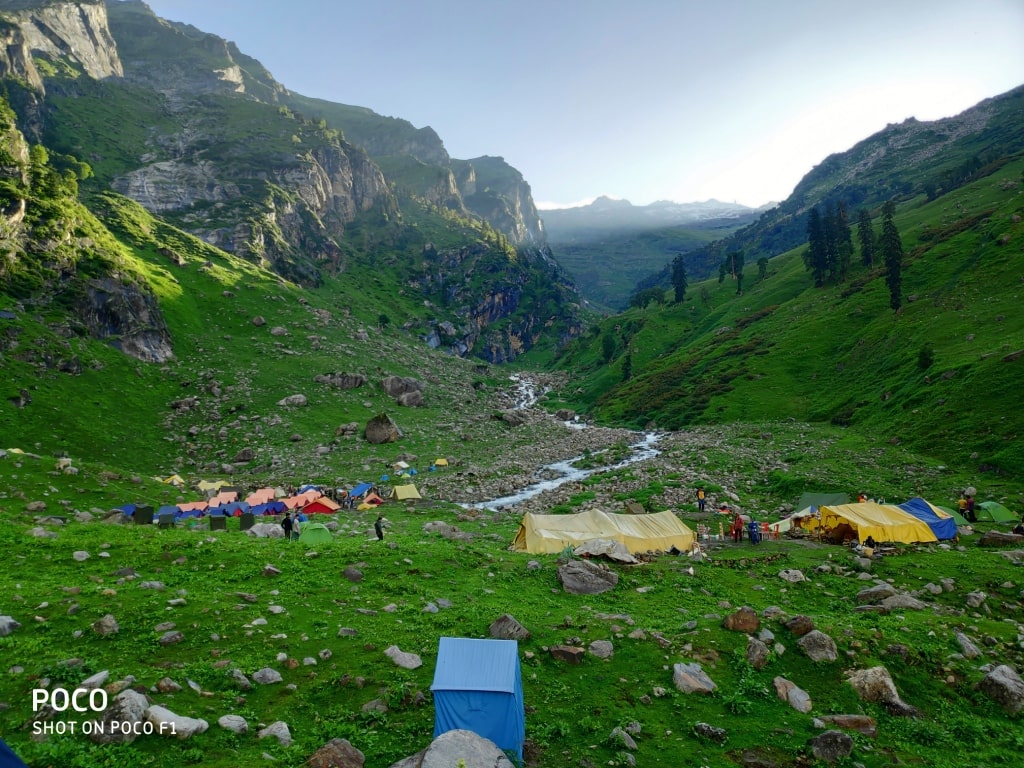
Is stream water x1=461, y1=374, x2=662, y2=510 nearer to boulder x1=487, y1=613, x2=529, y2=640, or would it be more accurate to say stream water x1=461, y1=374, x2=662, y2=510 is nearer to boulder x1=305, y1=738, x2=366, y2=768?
boulder x1=487, y1=613, x2=529, y2=640

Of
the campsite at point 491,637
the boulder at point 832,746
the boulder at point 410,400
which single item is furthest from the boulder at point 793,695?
the boulder at point 410,400

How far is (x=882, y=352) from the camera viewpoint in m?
72.5

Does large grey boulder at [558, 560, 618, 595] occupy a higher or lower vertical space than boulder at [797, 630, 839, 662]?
lower

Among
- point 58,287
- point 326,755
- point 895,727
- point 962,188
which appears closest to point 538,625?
point 326,755

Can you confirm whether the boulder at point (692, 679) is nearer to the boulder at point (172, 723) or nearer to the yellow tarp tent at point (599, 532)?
the boulder at point (172, 723)

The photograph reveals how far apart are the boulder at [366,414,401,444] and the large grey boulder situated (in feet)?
149

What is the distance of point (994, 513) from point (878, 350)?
48.7 metres

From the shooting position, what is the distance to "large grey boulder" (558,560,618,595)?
21.4m

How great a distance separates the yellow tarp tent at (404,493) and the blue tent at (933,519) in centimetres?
3738

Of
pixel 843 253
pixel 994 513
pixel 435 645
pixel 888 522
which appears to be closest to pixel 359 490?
pixel 435 645

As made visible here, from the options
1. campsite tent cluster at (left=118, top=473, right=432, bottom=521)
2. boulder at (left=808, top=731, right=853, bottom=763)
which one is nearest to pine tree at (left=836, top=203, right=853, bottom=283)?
campsite tent cluster at (left=118, top=473, right=432, bottom=521)

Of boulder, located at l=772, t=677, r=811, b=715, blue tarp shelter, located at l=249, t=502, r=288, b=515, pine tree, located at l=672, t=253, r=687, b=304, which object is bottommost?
blue tarp shelter, located at l=249, t=502, r=288, b=515

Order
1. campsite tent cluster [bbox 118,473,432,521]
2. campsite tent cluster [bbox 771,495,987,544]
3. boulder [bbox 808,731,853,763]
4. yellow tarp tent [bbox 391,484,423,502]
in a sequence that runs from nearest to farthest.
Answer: boulder [bbox 808,731,853,763], campsite tent cluster [bbox 771,495,987,544], campsite tent cluster [bbox 118,473,432,521], yellow tarp tent [bbox 391,484,423,502]

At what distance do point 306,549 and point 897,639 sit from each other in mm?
23630
